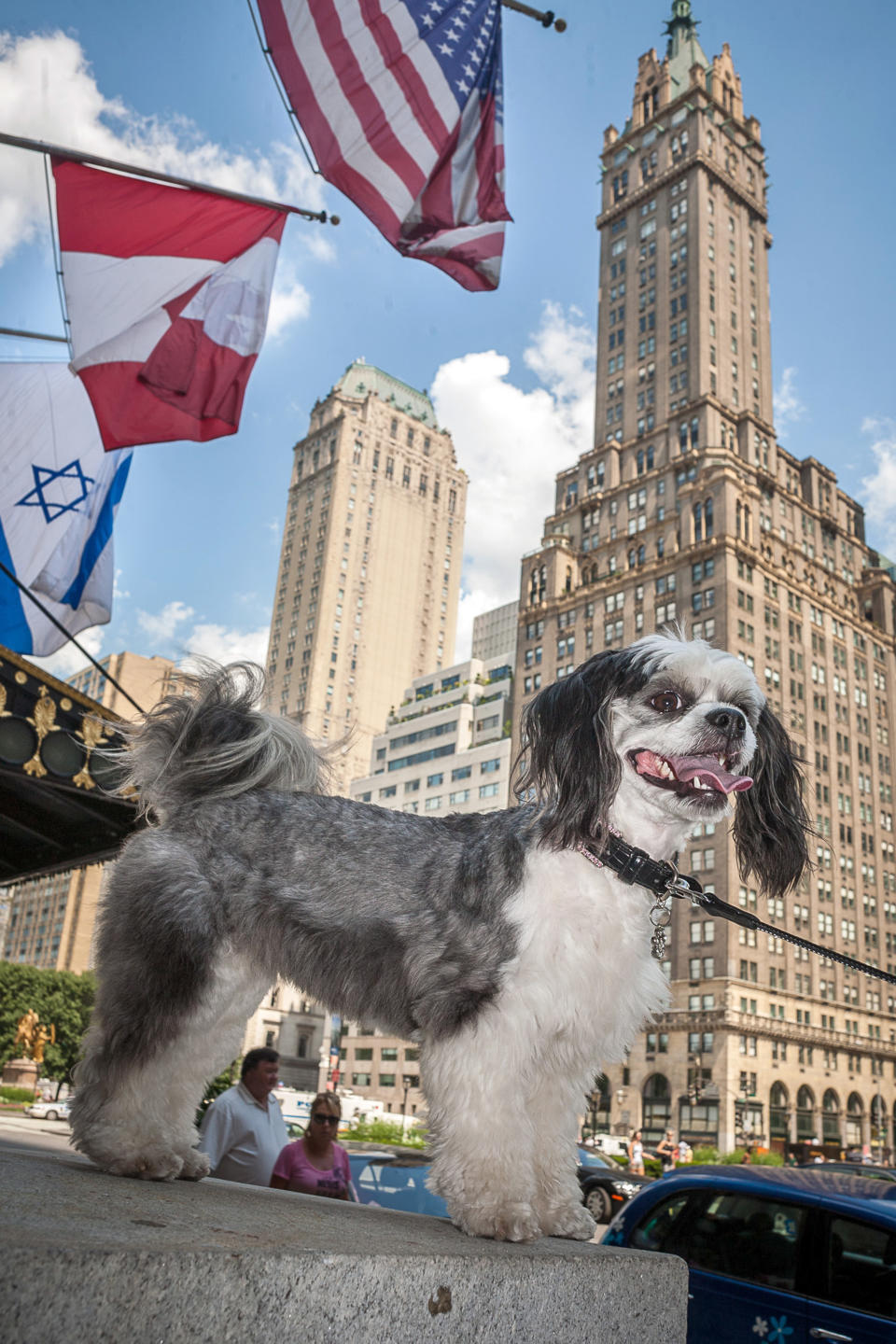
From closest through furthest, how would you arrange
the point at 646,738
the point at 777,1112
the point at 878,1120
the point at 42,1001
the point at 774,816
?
1. the point at 646,738
2. the point at 774,816
3. the point at 42,1001
4. the point at 777,1112
5. the point at 878,1120

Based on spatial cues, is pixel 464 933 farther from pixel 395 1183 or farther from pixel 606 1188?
pixel 606 1188

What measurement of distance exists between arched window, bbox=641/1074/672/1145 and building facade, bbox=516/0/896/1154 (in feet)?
0.51

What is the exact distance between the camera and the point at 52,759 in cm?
740

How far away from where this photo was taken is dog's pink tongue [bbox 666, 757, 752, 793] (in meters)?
3.13

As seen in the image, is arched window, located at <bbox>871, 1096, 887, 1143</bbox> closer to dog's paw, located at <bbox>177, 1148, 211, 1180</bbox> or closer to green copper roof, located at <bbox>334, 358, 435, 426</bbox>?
dog's paw, located at <bbox>177, 1148, 211, 1180</bbox>

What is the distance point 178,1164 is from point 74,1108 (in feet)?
1.32

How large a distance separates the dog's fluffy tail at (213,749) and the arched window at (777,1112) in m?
76.3

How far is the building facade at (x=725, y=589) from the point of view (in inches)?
2783

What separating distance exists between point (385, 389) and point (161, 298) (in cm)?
14756

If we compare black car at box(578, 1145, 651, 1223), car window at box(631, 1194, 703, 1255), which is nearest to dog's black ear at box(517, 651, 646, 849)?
car window at box(631, 1194, 703, 1255)

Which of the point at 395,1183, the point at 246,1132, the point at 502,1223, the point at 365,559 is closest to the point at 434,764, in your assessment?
the point at 365,559

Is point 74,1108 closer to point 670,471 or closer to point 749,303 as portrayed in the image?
point 670,471

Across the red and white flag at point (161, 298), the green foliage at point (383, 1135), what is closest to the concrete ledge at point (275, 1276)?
the red and white flag at point (161, 298)

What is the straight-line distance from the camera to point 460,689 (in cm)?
10694
